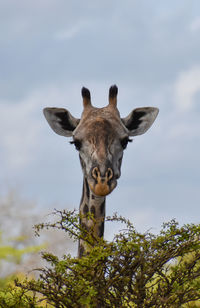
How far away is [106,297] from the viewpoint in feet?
16.4

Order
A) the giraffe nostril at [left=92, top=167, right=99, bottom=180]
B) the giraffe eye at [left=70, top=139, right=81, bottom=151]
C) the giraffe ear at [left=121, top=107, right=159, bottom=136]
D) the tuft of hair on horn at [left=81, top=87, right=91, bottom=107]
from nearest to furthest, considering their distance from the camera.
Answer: the giraffe nostril at [left=92, top=167, right=99, bottom=180]
the giraffe eye at [left=70, top=139, right=81, bottom=151]
the tuft of hair on horn at [left=81, top=87, right=91, bottom=107]
the giraffe ear at [left=121, top=107, right=159, bottom=136]

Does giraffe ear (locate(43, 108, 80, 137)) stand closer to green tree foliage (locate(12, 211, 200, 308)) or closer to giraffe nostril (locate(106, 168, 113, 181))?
giraffe nostril (locate(106, 168, 113, 181))

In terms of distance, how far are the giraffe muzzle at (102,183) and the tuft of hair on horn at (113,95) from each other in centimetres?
199

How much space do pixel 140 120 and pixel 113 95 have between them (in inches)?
26.5

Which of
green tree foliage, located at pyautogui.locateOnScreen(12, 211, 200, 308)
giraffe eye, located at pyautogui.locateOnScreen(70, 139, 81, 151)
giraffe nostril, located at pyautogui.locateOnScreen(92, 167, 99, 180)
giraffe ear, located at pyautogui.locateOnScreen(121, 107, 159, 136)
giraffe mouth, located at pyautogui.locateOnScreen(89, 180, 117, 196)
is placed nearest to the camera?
green tree foliage, located at pyautogui.locateOnScreen(12, 211, 200, 308)

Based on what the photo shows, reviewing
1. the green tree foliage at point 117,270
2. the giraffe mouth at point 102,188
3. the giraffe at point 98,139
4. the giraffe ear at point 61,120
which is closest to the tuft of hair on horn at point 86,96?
the giraffe at point 98,139

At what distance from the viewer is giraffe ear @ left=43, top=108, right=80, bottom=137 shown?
26.1ft

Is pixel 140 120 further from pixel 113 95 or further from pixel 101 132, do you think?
pixel 101 132

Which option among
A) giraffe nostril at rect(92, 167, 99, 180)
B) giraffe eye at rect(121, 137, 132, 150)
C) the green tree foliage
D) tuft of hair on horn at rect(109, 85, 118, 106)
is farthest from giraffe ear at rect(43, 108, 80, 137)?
the green tree foliage

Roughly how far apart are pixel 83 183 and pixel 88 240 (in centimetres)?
229

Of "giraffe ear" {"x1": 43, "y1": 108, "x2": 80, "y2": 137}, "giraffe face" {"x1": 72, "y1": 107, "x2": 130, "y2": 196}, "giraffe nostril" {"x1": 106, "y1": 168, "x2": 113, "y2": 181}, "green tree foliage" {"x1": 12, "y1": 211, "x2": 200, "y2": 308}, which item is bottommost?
"green tree foliage" {"x1": 12, "y1": 211, "x2": 200, "y2": 308}

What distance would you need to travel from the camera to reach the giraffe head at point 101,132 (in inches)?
248

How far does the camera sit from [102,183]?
6.17 metres

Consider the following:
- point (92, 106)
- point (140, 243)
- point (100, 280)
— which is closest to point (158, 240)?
point (140, 243)
